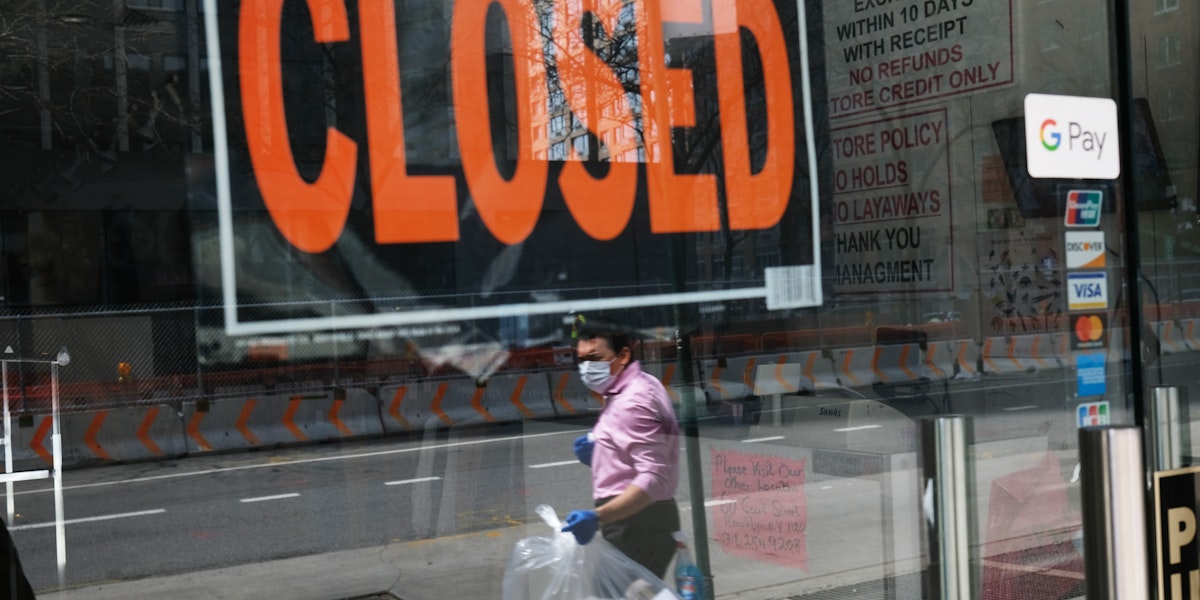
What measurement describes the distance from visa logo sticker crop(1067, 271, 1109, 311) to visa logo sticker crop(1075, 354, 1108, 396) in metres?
0.14

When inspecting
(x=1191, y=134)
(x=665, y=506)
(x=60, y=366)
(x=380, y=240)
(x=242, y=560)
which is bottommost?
(x=242, y=560)

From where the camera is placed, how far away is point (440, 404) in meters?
3.29

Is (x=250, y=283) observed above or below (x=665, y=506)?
above

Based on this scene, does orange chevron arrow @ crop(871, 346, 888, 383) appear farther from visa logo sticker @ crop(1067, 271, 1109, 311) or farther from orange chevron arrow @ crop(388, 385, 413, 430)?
orange chevron arrow @ crop(388, 385, 413, 430)

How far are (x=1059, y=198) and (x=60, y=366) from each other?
2.58 meters

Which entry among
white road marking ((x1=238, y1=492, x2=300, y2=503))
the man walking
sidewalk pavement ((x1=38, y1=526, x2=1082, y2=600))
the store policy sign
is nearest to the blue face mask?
the man walking

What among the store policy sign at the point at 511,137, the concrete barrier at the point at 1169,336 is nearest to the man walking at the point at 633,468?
the store policy sign at the point at 511,137

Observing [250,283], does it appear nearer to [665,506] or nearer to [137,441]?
[137,441]

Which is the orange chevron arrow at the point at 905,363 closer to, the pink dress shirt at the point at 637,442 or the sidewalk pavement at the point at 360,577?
the pink dress shirt at the point at 637,442

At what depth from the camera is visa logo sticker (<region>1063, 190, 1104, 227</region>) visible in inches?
130

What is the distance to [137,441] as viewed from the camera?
296 centimetres

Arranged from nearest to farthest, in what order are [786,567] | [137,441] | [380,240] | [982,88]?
[380,240] < [137,441] < [982,88] < [786,567]

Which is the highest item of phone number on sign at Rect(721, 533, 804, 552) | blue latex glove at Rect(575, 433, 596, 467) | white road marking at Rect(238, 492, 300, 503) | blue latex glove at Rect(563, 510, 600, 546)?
blue latex glove at Rect(575, 433, 596, 467)

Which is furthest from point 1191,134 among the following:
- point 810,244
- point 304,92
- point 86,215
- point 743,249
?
point 86,215
